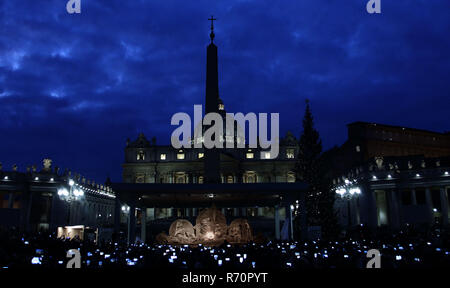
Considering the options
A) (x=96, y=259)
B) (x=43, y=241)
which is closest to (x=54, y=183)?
(x=43, y=241)

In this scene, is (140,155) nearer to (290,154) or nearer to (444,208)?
(290,154)

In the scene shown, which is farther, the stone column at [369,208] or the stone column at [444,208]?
the stone column at [369,208]

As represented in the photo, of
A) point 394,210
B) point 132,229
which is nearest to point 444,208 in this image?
point 394,210

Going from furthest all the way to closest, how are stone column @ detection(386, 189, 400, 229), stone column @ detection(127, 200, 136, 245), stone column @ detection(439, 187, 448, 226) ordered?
stone column @ detection(386, 189, 400, 229) → stone column @ detection(439, 187, 448, 226) → stone column @ detection(127, 200, 136, 245)

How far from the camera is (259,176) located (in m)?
93.9

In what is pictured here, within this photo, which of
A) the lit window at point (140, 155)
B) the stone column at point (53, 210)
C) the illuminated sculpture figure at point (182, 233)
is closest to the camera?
the illuminated sculpture figure at point (182, 233)

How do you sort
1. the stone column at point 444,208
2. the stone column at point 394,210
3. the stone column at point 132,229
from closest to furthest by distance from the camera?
1. the stone column at point 132,229
2. the stone column at point 444,208
3. the stone column at point 394,210

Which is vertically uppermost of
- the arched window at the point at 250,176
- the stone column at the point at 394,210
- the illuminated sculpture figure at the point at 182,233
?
the arched window at the point at 250,176

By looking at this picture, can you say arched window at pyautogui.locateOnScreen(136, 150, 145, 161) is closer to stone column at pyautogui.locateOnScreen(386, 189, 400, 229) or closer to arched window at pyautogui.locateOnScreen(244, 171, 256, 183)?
arched window at pyautogui.locateOnScreen(244, 171, 256, 183)

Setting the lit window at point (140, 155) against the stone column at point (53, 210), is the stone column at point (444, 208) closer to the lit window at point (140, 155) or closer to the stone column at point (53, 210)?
the stone column at point (53, 210)

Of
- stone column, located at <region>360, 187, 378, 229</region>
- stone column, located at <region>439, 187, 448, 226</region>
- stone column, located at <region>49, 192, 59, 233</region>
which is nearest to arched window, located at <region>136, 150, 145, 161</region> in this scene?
stone column, located at <region>49, 192, 59, 233</region>

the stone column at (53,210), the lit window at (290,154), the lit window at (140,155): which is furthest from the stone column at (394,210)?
the lit window at (140,155)
